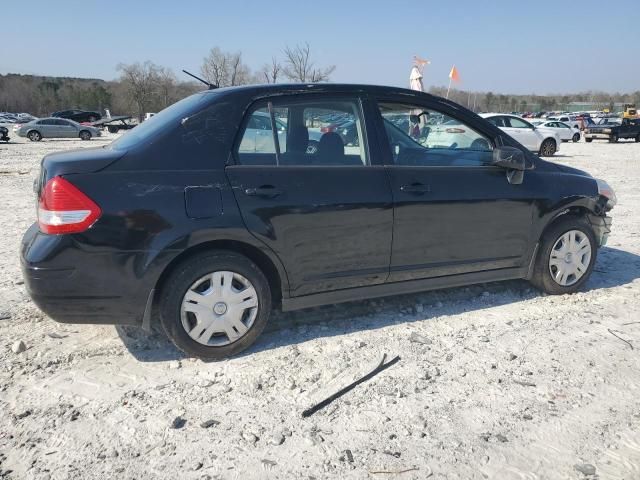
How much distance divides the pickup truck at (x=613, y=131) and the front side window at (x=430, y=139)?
1234 inches

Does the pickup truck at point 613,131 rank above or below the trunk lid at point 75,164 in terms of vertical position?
below

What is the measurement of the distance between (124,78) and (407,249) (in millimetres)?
86032

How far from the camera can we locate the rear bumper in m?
2.90

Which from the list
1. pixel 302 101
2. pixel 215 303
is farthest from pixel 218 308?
pixel 302 101

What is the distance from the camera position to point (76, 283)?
2941 millimetres

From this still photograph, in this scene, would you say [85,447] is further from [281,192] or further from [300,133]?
[300,133]

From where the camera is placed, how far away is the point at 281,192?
3.29 meters

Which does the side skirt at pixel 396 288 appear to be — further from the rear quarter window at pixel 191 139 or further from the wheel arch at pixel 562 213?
the rear quarter window at pixel 191 139

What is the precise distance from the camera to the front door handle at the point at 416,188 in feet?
12.0

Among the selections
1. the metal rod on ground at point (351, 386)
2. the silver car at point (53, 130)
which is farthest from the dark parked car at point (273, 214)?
the silver car at point (53, 130)

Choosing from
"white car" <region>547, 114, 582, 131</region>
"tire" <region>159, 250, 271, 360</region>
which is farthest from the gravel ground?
"white car" <region>547, 114, 582, 131</region>

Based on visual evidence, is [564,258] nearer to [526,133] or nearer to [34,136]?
[526,133]

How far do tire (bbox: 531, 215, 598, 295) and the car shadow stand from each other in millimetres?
218

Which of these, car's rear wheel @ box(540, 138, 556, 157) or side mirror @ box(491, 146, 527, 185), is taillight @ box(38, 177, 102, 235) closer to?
side mirror @ box(491, 146, 527, 185)
